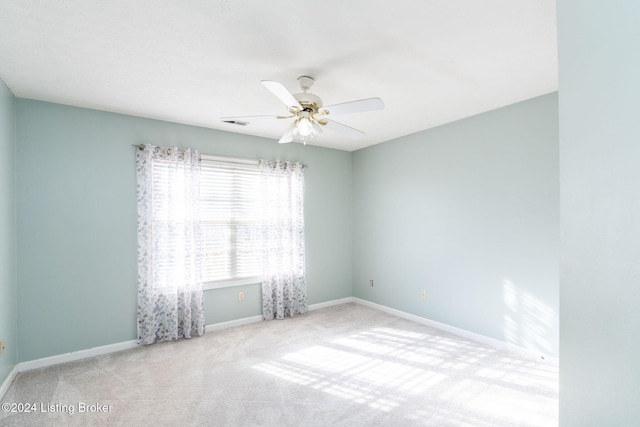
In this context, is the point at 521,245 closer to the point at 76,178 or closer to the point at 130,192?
the point at 130,192

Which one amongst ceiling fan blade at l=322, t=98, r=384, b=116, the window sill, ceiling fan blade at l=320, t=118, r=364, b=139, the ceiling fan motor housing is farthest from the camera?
the window sill

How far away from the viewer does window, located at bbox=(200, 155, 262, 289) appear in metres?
4.12

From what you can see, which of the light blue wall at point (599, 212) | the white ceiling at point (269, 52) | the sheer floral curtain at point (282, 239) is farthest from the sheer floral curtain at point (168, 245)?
the light blue wall at point (599, 212)

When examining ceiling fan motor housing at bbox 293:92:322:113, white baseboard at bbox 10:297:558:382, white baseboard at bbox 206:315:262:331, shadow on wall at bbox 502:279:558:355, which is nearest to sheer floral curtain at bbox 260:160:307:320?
white baseboard at bbox 206:315:262:331

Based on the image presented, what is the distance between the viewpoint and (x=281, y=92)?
2178mm

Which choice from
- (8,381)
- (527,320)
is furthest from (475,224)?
(8,381)

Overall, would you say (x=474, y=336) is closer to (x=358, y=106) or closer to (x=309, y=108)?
(x=358, y=106)

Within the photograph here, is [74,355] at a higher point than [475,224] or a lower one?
lower

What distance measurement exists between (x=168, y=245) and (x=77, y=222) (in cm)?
93

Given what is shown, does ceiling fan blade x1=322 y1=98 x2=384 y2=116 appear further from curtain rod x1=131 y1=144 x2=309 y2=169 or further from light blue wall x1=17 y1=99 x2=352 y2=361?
light blue wall x1=17 y1=99 x2=352 y2=361

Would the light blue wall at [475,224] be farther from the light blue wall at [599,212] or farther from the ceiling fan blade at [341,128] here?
the light blue wall at [599,212]

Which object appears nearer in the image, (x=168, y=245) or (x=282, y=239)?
(x=168, y=245)

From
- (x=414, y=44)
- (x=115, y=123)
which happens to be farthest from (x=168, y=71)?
(x=414, y=44)

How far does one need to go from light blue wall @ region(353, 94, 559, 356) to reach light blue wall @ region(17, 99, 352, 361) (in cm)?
281
